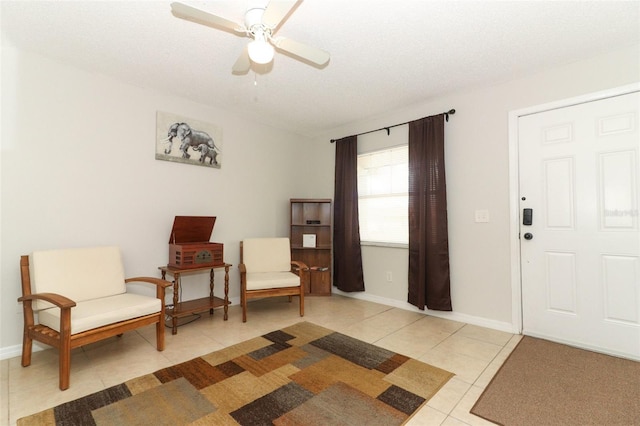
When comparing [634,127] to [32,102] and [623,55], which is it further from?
[32,102]

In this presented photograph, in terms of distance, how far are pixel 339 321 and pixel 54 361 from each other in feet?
8.37

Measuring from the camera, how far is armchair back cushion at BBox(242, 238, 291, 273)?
3.82 metres

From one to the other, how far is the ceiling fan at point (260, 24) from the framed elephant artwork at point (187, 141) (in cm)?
189

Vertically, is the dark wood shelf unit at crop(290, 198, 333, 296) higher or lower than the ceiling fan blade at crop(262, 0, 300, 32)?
lower

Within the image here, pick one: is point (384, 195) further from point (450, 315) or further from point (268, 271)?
point (268, 271)

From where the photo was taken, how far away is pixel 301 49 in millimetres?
2051

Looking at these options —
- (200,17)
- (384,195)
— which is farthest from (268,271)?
(200,17)

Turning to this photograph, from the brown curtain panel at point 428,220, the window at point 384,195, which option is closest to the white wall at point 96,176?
the window at point 384,195

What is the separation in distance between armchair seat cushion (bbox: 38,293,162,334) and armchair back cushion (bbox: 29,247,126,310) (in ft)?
0.35

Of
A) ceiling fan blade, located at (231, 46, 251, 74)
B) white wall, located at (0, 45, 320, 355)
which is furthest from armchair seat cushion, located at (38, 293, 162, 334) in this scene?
ceiling fan blade, located at (231, 46, 251, 74)

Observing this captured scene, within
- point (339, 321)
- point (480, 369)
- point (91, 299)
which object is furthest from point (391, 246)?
point (91, 299)

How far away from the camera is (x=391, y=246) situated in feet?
13.0

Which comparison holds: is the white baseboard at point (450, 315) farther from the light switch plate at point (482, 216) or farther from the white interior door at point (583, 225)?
the light switch plate at point (482, 216)

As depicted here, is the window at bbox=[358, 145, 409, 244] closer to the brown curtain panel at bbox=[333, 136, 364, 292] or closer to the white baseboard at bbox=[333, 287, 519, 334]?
the brown curtain panel at bbox=[333, 136, 364, 292]
